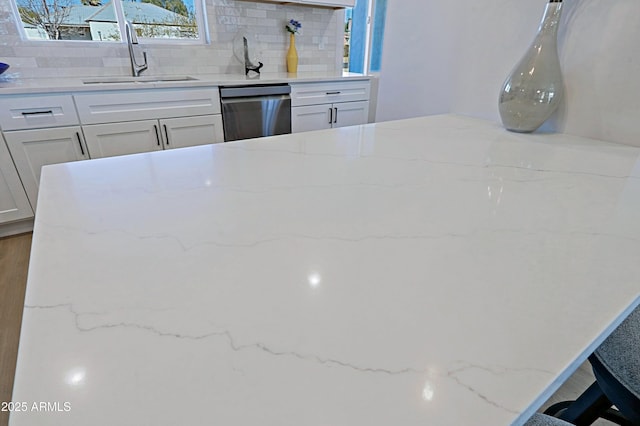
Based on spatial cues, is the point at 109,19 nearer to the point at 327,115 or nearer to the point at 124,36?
the point at 124,36

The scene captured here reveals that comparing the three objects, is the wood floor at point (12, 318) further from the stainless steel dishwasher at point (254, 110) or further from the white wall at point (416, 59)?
the stainless steel dishwasher at point (254, 110)

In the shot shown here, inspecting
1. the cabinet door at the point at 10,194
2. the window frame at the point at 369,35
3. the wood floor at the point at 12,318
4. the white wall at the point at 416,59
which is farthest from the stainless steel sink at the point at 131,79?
the window frame at the point at 369,35

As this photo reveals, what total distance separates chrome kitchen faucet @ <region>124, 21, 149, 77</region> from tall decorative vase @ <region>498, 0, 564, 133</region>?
237cm

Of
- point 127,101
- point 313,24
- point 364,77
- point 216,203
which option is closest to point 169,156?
point 216,203

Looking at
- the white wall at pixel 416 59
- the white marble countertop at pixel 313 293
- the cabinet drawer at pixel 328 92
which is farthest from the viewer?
the cabinet drawer at pixel 328 92

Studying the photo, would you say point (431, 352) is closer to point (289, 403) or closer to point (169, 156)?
point (289, 403)

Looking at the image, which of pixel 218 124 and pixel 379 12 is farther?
pixel 379 12

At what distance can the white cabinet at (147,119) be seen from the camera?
6.49 feet

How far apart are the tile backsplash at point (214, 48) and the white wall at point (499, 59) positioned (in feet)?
4.28

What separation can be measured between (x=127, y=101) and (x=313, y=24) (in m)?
1.86

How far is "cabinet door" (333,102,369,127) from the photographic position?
2.88 m

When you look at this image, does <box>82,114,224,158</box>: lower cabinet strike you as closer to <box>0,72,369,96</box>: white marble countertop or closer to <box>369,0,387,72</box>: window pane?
<box>0,72,369,96</box>: white marble countertop

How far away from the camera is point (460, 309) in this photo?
1.35ft

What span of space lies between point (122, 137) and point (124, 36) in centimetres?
88
